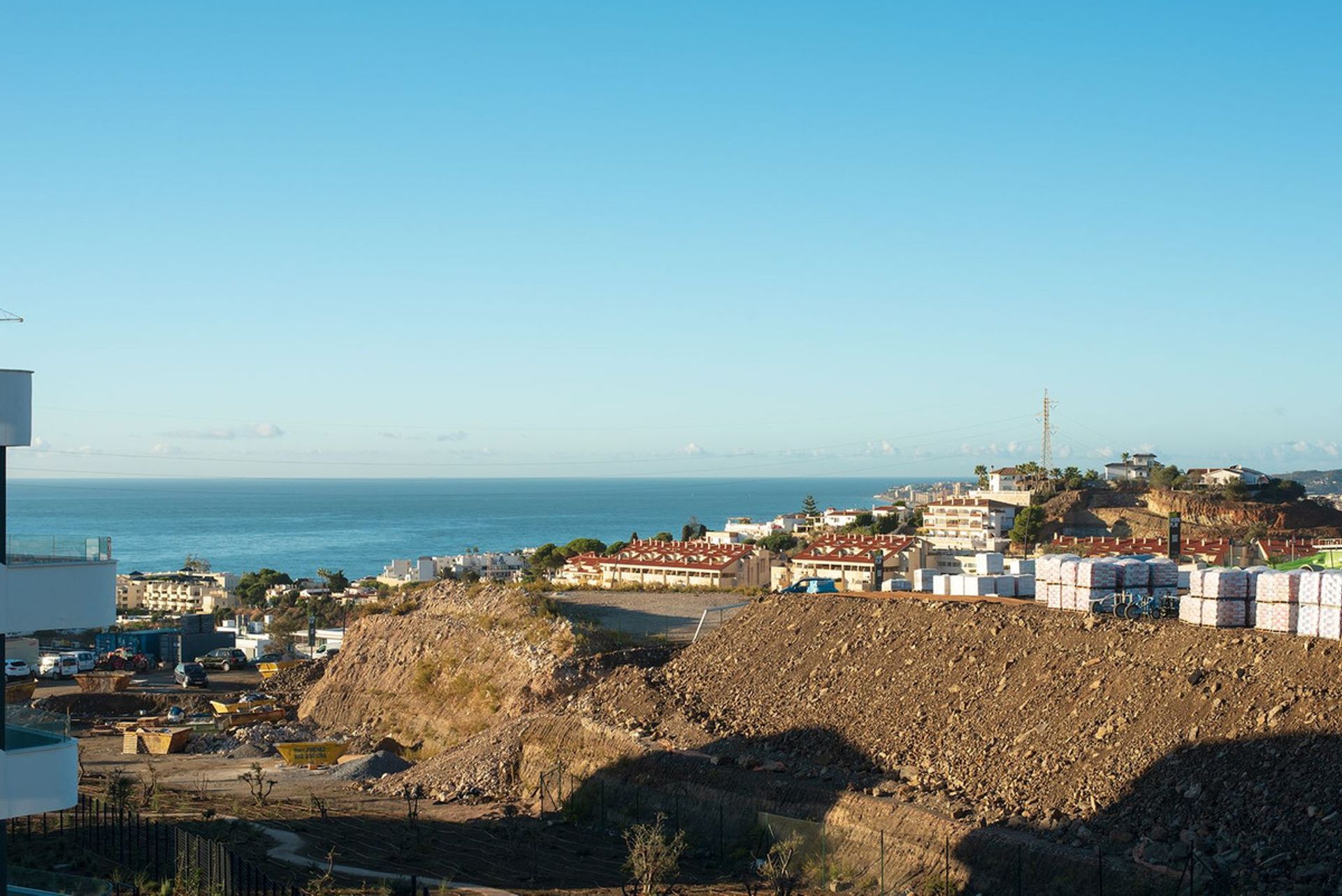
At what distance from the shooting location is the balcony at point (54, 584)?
1497 cm

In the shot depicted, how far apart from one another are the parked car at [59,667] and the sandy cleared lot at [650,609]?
22492mm

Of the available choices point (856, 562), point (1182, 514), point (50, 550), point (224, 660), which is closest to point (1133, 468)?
point (1182, 514)

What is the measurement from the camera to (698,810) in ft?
92.4

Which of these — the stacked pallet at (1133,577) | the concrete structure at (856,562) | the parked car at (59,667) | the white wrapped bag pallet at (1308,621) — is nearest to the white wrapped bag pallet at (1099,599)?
the stacked pallet at (1133,577)

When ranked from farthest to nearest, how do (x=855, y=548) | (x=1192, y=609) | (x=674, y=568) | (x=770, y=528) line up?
(x=770, y=528) < (x=855, y=548) < (x=674, y=568) < (x=1192, y=609)

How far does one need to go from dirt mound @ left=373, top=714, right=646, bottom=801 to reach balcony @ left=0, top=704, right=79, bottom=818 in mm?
17486

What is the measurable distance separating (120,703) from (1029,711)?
37700 millimetres

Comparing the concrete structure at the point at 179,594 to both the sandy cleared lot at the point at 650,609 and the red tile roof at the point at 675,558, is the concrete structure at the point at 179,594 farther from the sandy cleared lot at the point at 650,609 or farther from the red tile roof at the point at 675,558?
the sandy cleared lot at the point at 650,609

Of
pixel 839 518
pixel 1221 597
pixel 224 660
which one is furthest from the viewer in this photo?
pixel 839 518

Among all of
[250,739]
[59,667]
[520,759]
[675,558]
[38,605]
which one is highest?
[38,605]

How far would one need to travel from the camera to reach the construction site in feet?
72.6

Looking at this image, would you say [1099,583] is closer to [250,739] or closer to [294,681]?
[250,739]

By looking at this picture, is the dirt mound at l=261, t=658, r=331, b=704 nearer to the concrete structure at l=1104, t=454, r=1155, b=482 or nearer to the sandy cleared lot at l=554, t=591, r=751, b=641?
the sandy cleared lot at l=554, t=591, r=751, b=641

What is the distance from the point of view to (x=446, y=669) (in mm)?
43125
